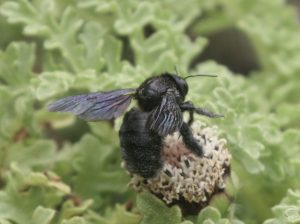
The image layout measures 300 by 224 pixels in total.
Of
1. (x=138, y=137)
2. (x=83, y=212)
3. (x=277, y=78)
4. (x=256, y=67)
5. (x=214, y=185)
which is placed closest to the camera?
(x=138, y=137)

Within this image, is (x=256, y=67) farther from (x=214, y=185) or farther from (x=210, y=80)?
(x=214, y=185)

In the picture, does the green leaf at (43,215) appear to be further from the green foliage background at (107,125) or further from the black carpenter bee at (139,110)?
the black carpenter bee at (139,110)

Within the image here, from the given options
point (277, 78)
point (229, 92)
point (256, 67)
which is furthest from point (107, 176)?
point (256, 67)

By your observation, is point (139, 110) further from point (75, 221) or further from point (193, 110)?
point (75, 221)

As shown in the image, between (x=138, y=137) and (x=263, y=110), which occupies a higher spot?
(x=263, y=110)

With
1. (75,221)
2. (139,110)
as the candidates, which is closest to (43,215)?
(75,221)

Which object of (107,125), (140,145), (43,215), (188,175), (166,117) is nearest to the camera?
(166,117)

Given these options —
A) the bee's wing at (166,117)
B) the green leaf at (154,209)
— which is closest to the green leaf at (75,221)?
the green leaf at (154,209)

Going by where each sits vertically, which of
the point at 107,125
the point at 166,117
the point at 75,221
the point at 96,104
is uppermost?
the point at 107,125
